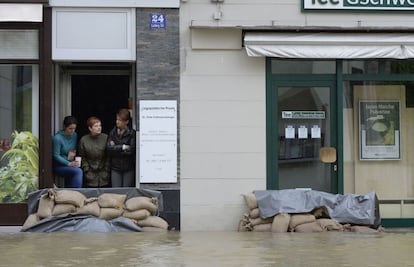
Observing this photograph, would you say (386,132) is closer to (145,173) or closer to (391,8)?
(391,8)

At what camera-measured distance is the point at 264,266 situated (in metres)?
6.99

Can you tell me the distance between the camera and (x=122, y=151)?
421 inches

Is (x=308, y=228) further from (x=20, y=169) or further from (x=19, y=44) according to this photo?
(x=19, y=44)

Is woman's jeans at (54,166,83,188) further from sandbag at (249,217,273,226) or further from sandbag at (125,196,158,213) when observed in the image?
sandbag at (249,217,273,226)

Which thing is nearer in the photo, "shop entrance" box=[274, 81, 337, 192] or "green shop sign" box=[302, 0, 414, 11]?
"green shop sign" box=[302, 0, 414, 11]

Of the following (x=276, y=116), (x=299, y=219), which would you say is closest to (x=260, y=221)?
(x=299, y=219)

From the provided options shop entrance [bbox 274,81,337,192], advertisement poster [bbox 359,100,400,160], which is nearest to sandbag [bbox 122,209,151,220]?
shop entrance [bbox 274,81,337,192]

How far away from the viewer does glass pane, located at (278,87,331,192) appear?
35.8ft

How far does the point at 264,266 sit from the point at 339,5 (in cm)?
511

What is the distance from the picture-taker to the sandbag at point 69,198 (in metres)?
9.98

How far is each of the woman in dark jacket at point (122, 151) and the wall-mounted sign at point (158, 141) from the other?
0.30 m

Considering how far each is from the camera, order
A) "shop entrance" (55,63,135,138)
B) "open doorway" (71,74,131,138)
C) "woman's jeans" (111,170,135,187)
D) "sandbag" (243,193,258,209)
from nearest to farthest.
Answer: "sandbag" (243,193,258,209), "woman's jeans" (111,170,135,187), "shop entrance" (55,63,135,138), "open doorway" (71,74,131,138)

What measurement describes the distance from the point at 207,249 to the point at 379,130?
13.7 feet

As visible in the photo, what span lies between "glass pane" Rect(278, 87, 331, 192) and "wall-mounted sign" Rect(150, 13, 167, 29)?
2.10 metres
